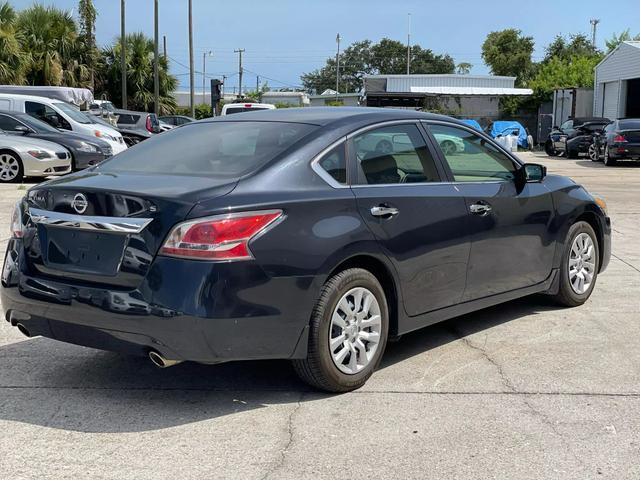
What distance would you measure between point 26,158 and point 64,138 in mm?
1324

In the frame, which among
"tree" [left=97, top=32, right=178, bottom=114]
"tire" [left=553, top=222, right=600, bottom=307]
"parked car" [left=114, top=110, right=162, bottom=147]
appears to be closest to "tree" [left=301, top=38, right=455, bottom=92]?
"tree" [left=97, top=32, right=178, bottom=114]

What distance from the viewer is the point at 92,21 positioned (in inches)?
1687

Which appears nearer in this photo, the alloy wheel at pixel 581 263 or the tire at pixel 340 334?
the tire at pixel 340 334

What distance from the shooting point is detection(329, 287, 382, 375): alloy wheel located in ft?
14.8

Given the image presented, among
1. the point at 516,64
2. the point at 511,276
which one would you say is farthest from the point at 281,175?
the point at 516,64

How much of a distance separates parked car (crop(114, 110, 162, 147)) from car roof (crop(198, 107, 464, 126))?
2134cm

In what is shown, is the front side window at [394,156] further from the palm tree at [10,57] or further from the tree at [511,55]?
the tree at [511,55]

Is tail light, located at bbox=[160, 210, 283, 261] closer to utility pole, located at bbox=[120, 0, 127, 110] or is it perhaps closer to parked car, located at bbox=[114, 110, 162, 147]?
parked car, located at bbox=[114, 110, 162, 147]

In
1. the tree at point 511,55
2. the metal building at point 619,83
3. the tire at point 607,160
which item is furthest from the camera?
the tree at point 511,55

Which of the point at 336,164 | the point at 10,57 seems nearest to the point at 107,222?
the point at 336,164

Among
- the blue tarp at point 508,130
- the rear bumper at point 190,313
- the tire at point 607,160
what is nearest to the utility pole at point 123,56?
the blue tarp at point 508,130

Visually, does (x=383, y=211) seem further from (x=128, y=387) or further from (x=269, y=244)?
(x=128, y=387)

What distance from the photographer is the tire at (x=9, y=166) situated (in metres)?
16.8

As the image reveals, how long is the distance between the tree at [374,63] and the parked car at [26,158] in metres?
99.9
